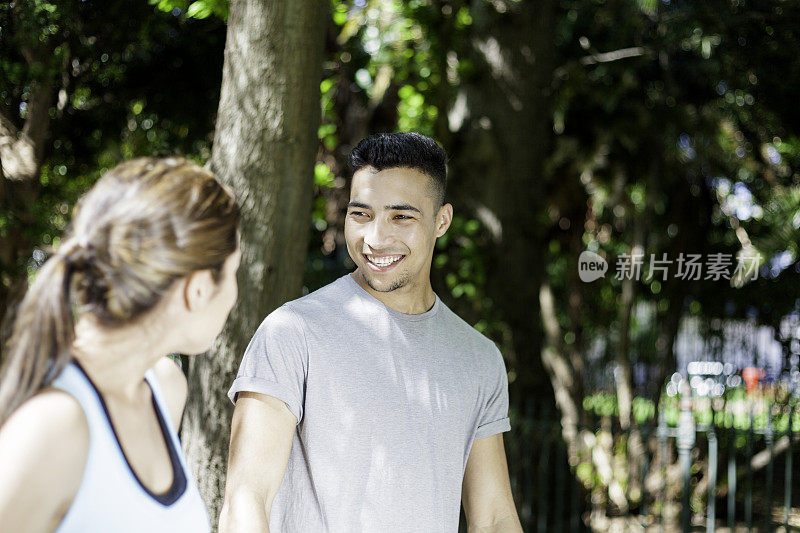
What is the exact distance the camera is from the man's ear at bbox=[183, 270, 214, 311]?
127 centimetres

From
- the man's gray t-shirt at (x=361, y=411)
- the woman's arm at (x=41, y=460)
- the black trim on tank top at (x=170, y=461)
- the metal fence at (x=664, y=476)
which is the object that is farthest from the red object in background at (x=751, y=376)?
the woman's arm at (x=41, y=460)

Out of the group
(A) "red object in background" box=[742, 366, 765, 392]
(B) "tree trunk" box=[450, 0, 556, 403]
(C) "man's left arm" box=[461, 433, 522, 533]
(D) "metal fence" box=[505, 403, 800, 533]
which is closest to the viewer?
(C) "man's left arm" box=[461, 433, 522, 533]

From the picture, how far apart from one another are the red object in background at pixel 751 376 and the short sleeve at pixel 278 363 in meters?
6.71

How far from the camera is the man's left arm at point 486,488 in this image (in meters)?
2.34

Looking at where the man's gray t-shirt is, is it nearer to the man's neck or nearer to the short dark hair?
the man's neck

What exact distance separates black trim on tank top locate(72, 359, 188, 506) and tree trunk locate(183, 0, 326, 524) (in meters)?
1.76

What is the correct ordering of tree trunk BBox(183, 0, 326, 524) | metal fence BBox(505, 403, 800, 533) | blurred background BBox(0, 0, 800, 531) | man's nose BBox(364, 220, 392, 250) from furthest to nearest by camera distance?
metal fence BBox(505, 403, 800, 533) → blurred background BBox(0, 0, 800, 531) → tree trunk BBox(183, 0, 326, 524) → man's nose BBox(364, 220, 392, 250)

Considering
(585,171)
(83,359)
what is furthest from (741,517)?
(83,359)

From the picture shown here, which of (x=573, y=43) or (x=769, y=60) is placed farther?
(x=573, y=43)

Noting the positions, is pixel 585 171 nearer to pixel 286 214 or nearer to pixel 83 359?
pixel 286 214

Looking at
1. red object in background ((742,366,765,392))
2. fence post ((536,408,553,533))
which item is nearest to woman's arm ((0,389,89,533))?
fence post ((536,408,553,533))

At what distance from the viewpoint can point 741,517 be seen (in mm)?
7906

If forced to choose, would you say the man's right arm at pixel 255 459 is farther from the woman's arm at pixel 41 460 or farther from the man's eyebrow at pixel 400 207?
the woman's arm at pixel 41 460

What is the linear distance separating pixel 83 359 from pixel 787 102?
650 cm
